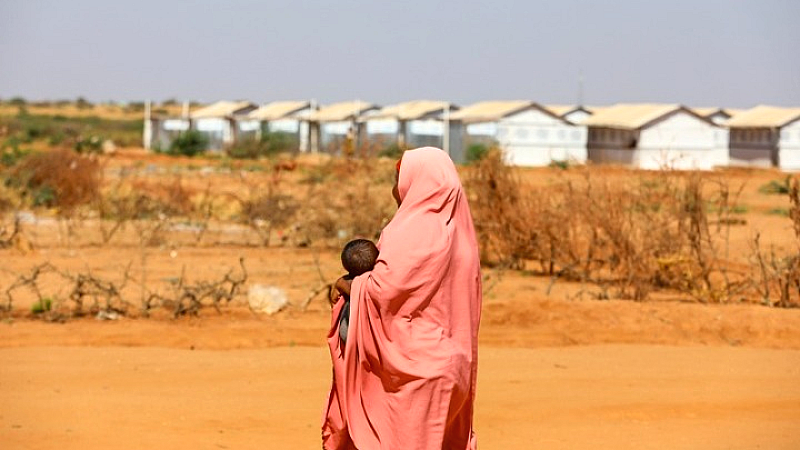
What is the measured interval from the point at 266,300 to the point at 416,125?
1669 inches

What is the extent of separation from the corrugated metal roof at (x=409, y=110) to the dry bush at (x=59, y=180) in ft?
98.6

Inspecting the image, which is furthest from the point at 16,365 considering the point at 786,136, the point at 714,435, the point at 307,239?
the point at 786,136

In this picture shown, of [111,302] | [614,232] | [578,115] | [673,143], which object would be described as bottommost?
[111,302]

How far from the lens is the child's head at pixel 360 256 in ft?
17.5

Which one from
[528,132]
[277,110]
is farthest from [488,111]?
[277,110]

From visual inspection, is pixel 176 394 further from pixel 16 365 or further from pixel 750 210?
pixel 750 210

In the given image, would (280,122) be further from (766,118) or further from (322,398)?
(322,398)

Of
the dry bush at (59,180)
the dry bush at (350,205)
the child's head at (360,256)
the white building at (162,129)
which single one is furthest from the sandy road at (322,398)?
the white building at (162,129)

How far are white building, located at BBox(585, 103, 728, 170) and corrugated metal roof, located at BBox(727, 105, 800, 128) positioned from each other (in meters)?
1.61

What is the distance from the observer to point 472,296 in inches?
210

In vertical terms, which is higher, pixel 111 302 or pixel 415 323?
pixel 415 323

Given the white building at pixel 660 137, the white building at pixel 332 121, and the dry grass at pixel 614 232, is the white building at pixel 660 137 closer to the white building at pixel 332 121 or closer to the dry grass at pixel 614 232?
the white building at pixel 332 121

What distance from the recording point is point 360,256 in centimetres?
534

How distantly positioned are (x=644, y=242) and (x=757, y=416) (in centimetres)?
612
